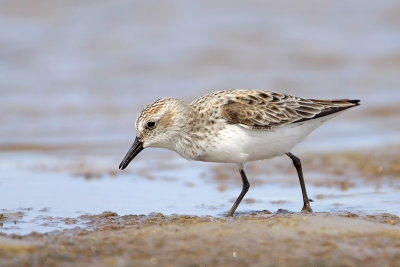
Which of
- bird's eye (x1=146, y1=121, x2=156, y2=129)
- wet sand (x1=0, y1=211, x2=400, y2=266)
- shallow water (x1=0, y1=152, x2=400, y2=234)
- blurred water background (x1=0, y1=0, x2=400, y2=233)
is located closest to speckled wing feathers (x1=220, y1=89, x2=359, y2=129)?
bird's eye (x1=146, y1=121, x2=156, y2=129)

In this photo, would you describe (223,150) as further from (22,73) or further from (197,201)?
(22,73)

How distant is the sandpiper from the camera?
6.39m

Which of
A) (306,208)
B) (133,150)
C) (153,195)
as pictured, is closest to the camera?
(306,208)

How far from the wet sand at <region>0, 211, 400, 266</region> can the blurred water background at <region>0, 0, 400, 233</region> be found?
242 cm

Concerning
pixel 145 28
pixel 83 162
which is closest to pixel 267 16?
pixel 145 28

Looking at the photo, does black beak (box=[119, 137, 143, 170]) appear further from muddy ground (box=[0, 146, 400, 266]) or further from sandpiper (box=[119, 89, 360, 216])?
muddy ground (box=[0, 146, 400, 266])

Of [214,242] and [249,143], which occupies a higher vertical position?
[249,143]

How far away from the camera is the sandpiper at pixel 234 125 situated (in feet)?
21.0

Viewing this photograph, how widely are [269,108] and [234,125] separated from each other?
0.50 meters

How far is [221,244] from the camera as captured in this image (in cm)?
481

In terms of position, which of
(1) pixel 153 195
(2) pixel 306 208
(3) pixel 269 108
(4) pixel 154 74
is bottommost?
(2) pixel 306 208

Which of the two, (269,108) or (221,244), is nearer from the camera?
(221,244)

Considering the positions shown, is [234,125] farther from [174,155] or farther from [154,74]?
[154,74]

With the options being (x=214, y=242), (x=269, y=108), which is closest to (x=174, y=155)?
(x=269, y=108)
